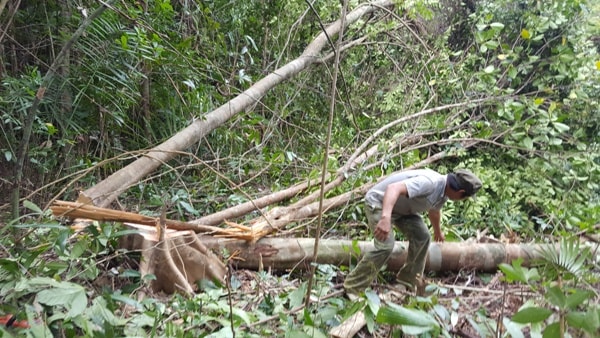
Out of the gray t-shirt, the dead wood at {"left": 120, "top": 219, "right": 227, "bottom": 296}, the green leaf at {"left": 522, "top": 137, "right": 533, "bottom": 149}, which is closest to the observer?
the dead wood at {"left": 120, "top": 219, "right": 227, "bottom": 296}

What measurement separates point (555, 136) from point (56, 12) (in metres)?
5.39

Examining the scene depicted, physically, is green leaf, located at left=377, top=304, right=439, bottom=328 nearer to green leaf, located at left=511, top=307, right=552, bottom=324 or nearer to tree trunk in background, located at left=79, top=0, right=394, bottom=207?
green leaf, located at left=511, top=307, right=552, bottom=324

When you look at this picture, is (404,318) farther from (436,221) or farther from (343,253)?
(436,221)

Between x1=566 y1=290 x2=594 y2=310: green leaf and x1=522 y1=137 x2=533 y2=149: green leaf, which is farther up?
x1=566 y1=290 x2=594 y2=310: green leaf

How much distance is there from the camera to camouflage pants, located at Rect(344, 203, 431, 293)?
117 inches

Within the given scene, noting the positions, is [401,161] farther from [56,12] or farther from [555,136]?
[56,12]

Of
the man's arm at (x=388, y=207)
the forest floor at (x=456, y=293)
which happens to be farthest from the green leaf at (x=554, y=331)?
the man's arm at (x=388, y=207)

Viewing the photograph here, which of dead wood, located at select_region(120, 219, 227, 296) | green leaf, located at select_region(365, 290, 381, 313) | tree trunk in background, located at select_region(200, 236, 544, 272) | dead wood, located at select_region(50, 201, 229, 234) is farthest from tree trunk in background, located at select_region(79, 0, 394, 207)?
green leaf, located at select_region(365, 290, 381, 313)

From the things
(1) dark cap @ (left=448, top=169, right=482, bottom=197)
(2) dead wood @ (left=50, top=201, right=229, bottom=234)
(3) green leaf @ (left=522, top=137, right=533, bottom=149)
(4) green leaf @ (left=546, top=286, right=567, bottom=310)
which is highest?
(4) green leaf @ (left=546, top=286, right=567, bottom=310)

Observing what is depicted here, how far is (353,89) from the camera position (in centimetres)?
659

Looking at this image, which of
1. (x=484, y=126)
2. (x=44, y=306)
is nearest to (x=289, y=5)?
(x=484, y=126)

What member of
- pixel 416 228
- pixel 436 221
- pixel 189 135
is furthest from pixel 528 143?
pixel 189 135

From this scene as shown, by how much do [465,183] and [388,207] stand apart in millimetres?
546

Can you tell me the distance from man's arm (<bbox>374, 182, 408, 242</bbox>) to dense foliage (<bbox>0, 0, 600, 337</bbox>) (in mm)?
561
